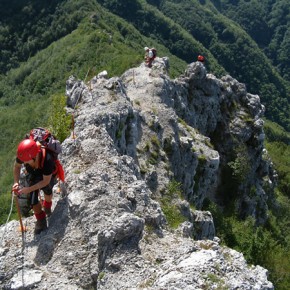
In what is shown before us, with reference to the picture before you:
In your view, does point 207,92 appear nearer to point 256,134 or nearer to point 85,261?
point 256,134

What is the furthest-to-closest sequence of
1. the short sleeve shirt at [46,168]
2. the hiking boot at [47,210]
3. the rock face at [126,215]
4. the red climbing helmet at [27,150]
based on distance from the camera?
the hiking boot at [47,210], the short sleeve shirt at [46,168], the red climbing helmet at [27,150], the rock face at [126,215]

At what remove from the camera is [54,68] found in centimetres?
10669

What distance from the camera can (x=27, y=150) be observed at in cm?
1298

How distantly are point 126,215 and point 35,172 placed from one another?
3456 mm

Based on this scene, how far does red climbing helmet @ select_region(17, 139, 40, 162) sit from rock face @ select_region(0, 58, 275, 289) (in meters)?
3.27

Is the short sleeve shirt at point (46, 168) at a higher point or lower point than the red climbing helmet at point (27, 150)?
lower

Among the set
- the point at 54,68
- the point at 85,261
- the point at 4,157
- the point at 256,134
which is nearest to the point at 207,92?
the point at 256,134

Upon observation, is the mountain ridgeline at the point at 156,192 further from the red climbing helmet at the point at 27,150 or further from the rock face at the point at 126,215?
the red climbing helmet at the point at 27,150

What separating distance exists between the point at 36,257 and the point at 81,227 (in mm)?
1858

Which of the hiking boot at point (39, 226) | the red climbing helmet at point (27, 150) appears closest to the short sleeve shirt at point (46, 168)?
Answer: the red climbing helmet at point (27, 150)

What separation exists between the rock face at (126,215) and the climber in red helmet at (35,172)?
0.89 metres

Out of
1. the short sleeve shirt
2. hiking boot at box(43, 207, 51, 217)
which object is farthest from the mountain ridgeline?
the short sleeve shirt

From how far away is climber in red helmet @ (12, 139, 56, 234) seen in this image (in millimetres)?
13047

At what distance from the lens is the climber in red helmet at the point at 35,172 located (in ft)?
42.8
